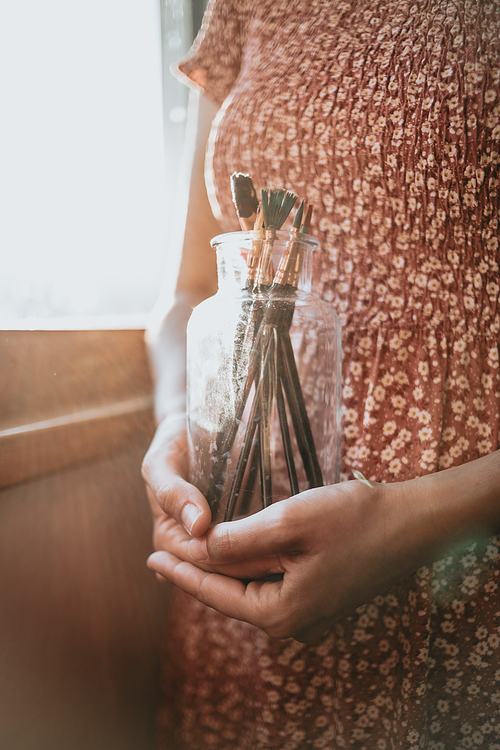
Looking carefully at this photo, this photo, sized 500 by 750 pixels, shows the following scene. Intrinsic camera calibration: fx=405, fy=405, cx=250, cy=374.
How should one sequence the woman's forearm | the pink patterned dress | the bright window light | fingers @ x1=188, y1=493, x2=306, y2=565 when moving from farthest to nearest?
the bright window light, the woman's forearm, the pink patterned dress, fingers @ x1=188, y1=493, x2=306, y2=565

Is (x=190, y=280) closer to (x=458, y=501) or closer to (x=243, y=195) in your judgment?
(x=243, y=195)

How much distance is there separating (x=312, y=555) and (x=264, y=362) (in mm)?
132

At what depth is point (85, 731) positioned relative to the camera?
45cm

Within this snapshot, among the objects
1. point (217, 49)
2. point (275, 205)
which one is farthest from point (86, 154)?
point (275, 205)

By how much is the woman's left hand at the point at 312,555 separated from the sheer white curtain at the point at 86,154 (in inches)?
13.2

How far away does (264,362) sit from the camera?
272 millimetres

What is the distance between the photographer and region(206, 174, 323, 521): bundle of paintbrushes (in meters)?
0.27

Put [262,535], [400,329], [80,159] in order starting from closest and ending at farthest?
1. [262,535]
2. [400,329]
3. [80,159]

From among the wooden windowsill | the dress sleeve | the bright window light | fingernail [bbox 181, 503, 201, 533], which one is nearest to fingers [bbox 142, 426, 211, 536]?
fingernail [bbox 181, 503, 201, 533]

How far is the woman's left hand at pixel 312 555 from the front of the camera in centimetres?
26

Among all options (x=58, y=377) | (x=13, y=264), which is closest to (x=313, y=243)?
(x=58, y=377)

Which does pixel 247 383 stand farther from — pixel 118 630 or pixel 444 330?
pixel 118 630

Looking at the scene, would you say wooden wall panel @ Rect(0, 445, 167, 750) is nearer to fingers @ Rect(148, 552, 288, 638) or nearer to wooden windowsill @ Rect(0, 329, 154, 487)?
wooden windowsill @ Rect(0, 329, 154, 487)

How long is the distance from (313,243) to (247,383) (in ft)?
0.37
